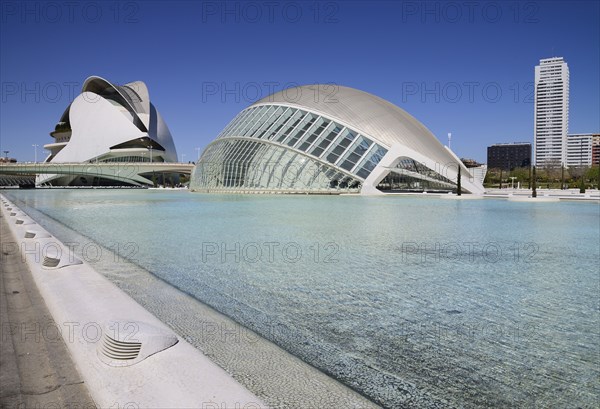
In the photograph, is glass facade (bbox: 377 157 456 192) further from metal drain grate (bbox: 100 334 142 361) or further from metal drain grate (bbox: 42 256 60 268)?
metal drain grate (bbox: 100 334 142 361)

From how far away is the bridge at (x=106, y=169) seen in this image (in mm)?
76125

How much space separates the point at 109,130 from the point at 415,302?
8764cm

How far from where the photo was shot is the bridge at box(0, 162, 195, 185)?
250 feet

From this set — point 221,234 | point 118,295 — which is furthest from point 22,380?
point 221,234

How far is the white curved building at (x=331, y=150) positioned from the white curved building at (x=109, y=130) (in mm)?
47596

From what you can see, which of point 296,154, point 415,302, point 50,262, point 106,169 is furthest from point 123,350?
point 106,169

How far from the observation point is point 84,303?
14.6ft

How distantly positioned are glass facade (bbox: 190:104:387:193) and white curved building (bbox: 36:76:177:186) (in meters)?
47.5

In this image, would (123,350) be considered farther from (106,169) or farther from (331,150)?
(106,169)

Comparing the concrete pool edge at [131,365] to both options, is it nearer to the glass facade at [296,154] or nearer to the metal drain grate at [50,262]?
the metal drain grate at [50,262]

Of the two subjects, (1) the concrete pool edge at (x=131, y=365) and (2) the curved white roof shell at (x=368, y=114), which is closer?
A: (1) the concrete pool edge at (x=131, y=365)

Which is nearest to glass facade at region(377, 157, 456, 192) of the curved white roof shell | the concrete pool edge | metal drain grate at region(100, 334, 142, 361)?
the curved white roof shell

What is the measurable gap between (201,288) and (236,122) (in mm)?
38349

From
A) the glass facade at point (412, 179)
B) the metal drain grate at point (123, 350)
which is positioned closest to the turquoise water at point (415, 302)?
the metal drain grate at point (123, 350)
